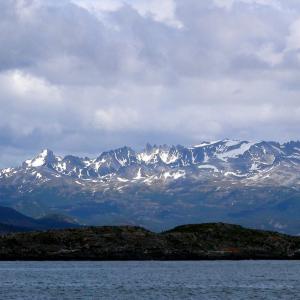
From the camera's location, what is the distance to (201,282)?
192250mm

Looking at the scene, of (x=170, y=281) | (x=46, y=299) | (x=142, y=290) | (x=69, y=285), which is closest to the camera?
(x=46, y=299)

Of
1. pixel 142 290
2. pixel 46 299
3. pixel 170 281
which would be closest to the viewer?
pixel 46 299

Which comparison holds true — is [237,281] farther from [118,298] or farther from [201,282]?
[118,298]

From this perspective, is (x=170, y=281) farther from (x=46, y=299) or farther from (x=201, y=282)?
(x=46, y=299)

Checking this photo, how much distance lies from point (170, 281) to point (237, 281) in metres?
16.4

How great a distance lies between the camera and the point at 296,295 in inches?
6176

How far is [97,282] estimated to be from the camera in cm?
19138

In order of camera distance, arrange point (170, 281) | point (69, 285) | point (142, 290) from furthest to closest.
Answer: point (170, 281) → point (69, 285) → point (142, 290)

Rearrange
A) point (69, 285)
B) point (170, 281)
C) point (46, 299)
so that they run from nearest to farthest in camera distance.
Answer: point (46, 299) → point (69, 285) → point (170, 281)

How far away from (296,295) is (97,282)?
5388 cm

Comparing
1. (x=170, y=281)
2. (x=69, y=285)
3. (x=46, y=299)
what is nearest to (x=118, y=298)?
(x=46, y=299)

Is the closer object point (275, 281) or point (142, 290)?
point (142, 290)

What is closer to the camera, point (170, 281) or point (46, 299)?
point (46, 299)

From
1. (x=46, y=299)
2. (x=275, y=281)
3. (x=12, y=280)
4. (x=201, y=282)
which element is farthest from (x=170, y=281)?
(x=46, y=299)
